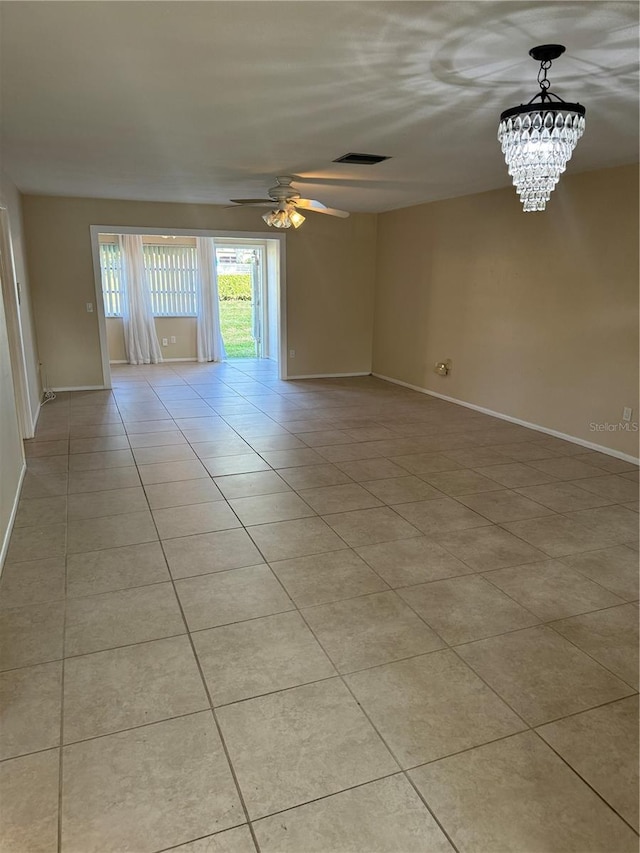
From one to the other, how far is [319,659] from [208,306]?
26.8 feet

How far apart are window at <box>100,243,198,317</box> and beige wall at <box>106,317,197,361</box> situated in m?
0.12

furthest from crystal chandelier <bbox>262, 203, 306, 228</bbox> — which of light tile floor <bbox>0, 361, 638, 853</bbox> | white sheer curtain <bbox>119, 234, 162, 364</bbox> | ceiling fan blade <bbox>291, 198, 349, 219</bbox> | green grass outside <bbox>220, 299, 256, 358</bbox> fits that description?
green grass outside <bbox>220, 299, 256, 358</bbox>

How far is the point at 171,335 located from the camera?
9.57 meters

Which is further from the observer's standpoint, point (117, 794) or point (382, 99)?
point (382, 99)

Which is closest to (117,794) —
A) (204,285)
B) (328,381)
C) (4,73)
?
(4,73)

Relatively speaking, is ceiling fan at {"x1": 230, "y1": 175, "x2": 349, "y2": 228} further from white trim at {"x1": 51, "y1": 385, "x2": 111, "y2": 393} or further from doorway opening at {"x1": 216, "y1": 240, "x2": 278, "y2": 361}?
doorway opening at {"x1": 216, "y1": 240, "x2": 278, "y2": 361}

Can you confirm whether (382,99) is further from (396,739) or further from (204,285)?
(204,285)

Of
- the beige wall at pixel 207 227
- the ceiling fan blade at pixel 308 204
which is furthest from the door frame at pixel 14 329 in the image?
the ceiling fan blade at pixel 308 204

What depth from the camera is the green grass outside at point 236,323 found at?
11.3m

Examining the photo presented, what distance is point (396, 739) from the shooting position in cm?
175

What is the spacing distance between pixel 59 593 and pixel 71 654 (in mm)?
484

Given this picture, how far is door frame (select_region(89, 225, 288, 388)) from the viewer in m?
6.67

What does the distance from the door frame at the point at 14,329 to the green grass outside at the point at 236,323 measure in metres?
6.39

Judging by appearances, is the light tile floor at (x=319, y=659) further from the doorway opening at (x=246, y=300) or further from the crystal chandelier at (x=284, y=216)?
the doorway opening at (x=246, y=300)
